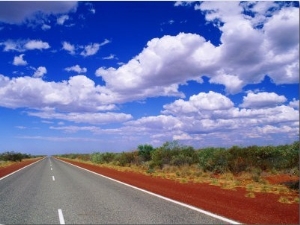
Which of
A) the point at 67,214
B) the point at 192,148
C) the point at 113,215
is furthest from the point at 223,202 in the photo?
the point at 192,148

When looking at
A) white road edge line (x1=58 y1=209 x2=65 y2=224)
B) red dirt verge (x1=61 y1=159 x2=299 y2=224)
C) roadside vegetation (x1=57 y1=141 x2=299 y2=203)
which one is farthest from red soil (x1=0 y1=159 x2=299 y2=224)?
roadside vegetation (x1=57 y1=141 x2=299 y2=203)

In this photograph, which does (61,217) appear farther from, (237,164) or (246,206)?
(237,164)

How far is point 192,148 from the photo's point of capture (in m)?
37.5

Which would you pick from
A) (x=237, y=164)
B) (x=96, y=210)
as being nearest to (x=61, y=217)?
(x=96, y=210)

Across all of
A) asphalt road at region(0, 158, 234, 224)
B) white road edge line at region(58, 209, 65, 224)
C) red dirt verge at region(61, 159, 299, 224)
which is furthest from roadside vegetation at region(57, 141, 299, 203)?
white road edge line at region(58, 209, 65, 224)

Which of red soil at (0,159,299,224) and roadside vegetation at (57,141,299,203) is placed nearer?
red soil at (0,159,299,224)

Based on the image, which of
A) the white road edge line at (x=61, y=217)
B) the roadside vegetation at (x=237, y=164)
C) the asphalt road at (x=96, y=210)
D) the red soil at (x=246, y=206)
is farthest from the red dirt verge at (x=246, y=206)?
the roadside vegetation at (x=237, y=164)

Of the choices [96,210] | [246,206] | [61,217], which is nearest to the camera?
[61,217]

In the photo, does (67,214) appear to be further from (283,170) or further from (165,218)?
(283,170)

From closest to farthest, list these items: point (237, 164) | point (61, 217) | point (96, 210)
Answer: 1. point (61, 217)
2. point (96, 210)
3. point (237, 164)

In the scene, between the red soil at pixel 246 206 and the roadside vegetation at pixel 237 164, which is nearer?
the red soil at pixel 246 206

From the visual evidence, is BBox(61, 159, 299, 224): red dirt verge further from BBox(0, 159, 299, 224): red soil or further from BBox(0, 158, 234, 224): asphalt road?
BBox(0, 158, 234, 224): asphalt road

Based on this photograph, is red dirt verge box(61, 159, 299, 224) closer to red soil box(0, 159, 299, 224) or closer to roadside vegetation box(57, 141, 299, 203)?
red soil box(0, 159, 299, 224)

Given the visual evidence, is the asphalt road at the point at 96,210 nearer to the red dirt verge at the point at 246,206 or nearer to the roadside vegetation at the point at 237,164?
the red dirt verge at the point at 246,206
